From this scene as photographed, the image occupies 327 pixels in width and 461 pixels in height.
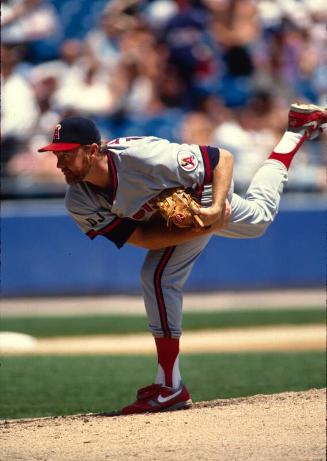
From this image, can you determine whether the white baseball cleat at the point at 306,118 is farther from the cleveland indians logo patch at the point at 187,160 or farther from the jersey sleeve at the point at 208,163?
the cleveland indians logo patch at the point at 187,160

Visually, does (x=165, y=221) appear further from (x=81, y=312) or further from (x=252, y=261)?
(x=252, y=261)

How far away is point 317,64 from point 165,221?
30.2 ft

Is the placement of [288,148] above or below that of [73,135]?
below

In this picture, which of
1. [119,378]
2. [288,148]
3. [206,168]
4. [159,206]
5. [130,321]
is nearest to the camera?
[159,206]

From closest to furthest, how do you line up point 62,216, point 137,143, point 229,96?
→ point 137,143 < point 62,216 < point 229,96

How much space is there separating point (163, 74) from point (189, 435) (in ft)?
28.3

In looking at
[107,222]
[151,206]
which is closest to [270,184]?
[151,206]

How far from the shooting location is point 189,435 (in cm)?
390

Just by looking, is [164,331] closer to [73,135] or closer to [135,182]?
[135,182]

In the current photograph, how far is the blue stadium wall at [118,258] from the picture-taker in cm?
1134

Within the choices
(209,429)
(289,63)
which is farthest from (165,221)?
(289,63)

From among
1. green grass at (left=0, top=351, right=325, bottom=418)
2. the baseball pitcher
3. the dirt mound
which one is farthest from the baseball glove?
green grass at (left=0, top=351, right=325, bottom=418)

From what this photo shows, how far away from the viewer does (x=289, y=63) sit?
505 inches

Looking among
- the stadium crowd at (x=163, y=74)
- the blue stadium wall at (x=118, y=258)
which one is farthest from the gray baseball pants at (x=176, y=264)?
the blue stadium wall at (x=118, y=258)
